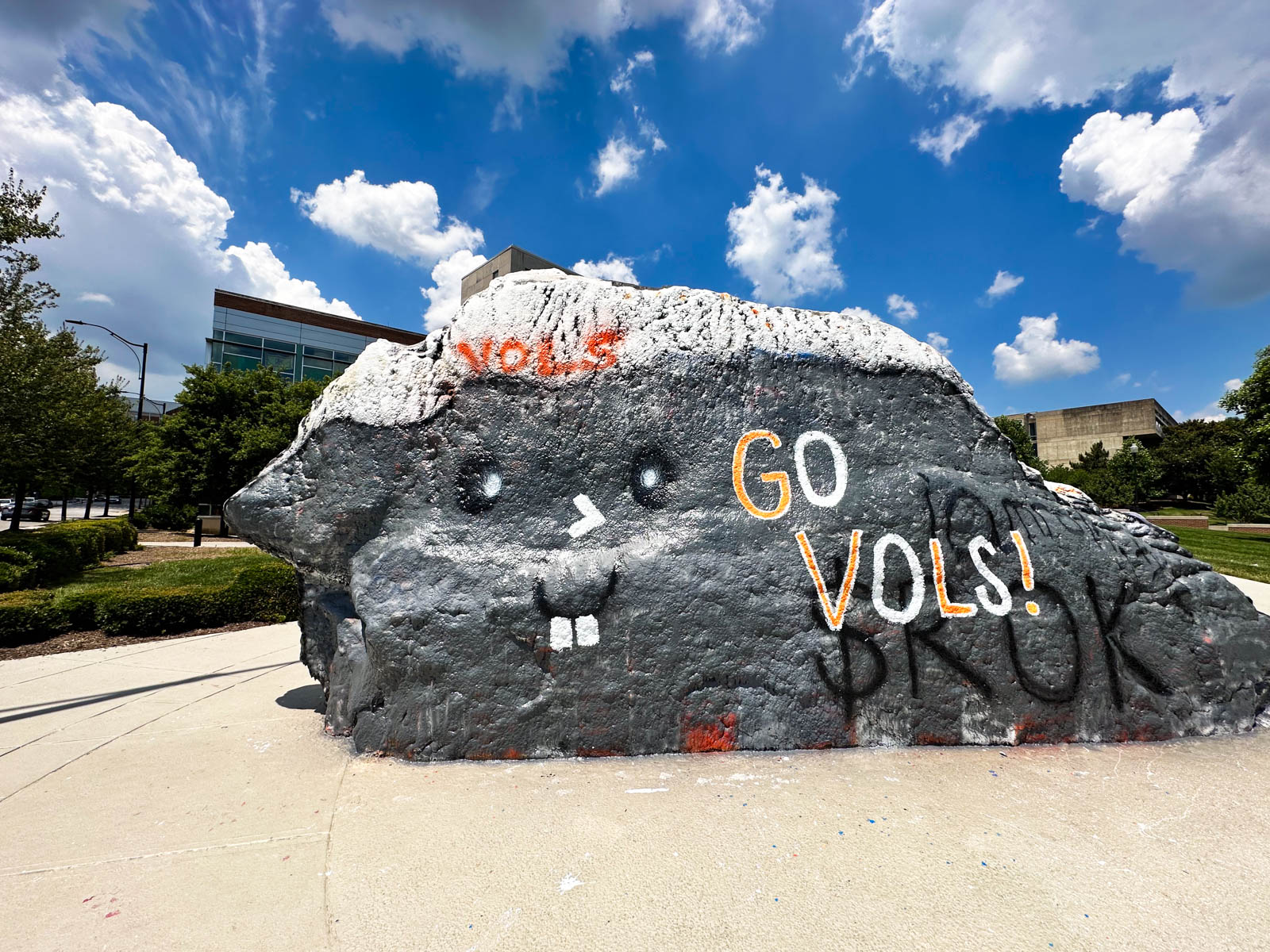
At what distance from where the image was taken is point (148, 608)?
7113mm

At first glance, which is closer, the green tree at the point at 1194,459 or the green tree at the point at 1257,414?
the green tree at the point at 1257,414

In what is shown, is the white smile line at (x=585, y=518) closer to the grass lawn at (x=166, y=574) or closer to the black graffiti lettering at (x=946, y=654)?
the black graffiti lettering at (x=946, y=654)

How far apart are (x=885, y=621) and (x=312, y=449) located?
3.82m

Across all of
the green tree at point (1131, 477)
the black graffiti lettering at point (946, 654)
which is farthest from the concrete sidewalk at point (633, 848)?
the green tree at point (1131, 477)

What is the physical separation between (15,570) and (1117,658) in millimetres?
13253

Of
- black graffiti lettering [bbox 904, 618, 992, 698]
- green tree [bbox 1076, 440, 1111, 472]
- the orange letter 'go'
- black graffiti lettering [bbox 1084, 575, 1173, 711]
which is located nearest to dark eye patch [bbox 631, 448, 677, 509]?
the orange letter 'go'

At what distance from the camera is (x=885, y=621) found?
362 cm

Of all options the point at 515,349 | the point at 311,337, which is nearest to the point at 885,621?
the point at 515,349

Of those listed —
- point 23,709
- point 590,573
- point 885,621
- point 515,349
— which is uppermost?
point 515,349

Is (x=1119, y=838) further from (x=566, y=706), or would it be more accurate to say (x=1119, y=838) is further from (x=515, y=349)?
(x=515, y=349)

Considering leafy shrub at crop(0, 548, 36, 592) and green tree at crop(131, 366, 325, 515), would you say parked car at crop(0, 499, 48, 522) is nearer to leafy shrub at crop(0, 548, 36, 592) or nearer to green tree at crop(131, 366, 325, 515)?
green tree at crop(131, 366, 325, 515)

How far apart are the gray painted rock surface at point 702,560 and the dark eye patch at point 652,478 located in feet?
0.05

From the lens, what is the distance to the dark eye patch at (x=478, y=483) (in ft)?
12.2

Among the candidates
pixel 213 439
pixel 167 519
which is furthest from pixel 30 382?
pixel 167 519
